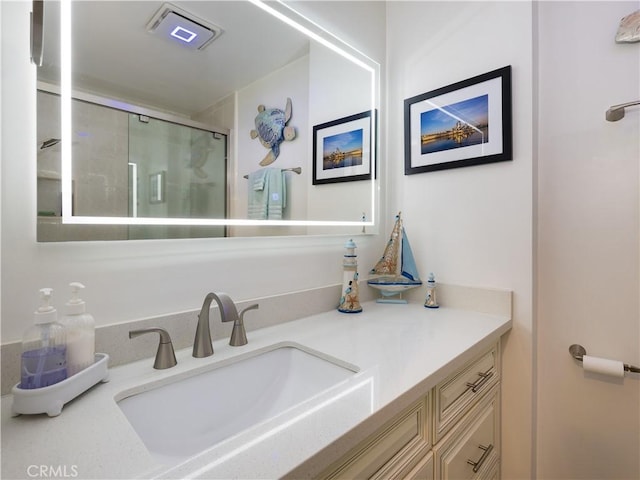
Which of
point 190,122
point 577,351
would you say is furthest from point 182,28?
point 577,351

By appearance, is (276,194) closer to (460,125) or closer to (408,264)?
(408,264)

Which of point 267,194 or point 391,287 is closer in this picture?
point 267,194

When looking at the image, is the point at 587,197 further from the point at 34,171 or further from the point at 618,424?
the point at 34,171

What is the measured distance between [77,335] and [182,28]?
85 centimetres

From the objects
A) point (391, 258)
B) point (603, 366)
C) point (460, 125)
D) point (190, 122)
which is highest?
point (460, 125)

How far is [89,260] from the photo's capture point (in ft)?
2.27

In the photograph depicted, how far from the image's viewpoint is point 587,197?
1.07 metres

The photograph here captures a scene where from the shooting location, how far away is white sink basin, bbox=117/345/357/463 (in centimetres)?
62

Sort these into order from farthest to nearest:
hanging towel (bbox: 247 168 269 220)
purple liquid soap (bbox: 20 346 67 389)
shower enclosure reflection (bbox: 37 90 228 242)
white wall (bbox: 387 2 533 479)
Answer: white wall (bbox: 387 2 533 479) → hanging towel (bbox: 247 168 269 220) → shower enclosure reflection (bbox: 37 90 228 242) → purple liquid soap (bbox: 20 346 67 389)

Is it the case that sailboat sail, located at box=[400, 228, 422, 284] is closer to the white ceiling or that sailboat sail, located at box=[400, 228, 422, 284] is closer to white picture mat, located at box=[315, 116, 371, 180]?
white picture mat, located at box=[315, 116, 371, 180]

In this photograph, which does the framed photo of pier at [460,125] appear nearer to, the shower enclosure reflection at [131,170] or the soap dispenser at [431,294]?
the soap dispenser at [431,294]

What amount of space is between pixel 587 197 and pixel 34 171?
5.06 feet

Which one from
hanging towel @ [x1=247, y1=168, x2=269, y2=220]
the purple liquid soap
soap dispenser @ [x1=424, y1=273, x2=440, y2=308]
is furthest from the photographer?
soap dispenser @ [x1=424, y1=273, x2=440, y2=308]

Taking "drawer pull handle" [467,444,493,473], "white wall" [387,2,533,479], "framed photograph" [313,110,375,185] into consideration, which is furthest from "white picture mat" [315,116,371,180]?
"drawer pull handle" [467,444,493,473]
